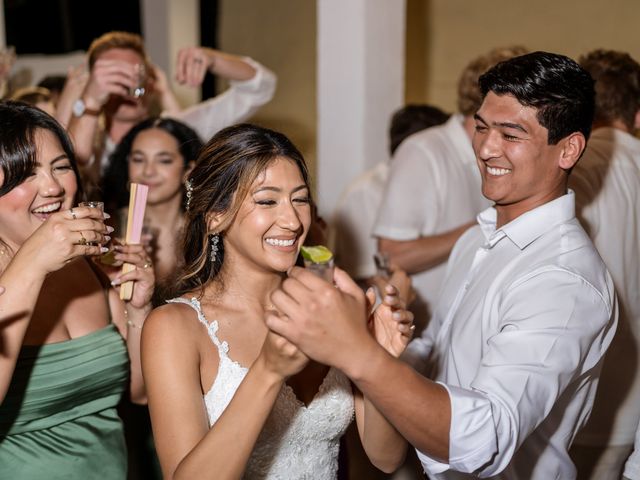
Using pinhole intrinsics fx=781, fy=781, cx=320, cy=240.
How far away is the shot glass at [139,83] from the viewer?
3.14 metres

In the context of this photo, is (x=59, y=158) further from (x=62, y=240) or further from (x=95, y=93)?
(x=95, y=93)

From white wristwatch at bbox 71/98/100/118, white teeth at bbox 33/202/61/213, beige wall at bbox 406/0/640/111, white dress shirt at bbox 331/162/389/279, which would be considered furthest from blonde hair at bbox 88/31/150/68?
beige wall at bbox 406/0/640/111

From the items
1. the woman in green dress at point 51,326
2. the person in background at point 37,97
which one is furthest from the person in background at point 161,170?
the woman in green dress at point 51,326

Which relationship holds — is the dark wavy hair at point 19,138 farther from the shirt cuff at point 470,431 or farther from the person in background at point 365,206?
→ the person in background at point 365,206

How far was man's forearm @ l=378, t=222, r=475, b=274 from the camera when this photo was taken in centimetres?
306

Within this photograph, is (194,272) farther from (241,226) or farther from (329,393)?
(329,393)

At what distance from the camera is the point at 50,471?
196 cm

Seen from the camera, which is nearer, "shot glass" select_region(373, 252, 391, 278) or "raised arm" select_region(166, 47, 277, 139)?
"shot glass" select_region(373, 252, 391, 278)

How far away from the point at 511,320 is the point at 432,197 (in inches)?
59.9

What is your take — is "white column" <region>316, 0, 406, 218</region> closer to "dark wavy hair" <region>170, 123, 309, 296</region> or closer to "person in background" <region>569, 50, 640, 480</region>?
"person in background" <region>569, 50, 640, 480</region>

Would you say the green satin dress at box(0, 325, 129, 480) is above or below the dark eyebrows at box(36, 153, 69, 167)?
below

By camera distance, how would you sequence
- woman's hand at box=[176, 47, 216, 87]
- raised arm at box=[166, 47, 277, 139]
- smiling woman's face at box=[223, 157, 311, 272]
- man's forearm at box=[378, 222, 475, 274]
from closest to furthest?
smiling woman's face at box=[223, 157, 311, 272] → man's forearm at box=[378, 222, 475, 274] → woman's hand at box=[176, 47, 216, 87] → raised arm at box=[166, 47, 277, 139]

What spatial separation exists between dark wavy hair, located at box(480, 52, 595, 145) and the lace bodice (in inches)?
32.3

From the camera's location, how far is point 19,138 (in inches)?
77.4
